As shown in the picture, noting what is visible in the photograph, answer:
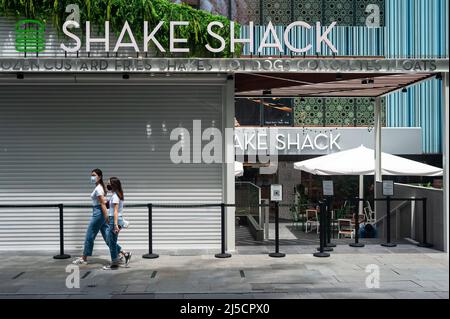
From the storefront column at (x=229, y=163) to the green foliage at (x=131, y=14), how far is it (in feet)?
3.30

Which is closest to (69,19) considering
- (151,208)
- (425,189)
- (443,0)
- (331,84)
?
(151,208)

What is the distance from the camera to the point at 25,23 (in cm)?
1281

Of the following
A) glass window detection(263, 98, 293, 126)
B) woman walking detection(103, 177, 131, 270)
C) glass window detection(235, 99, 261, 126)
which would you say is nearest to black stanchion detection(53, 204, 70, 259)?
woman walking detection(103, 177, 131, 270)

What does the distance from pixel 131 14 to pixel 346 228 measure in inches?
353

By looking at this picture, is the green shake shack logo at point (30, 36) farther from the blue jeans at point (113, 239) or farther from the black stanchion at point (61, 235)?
the blue jeans at point (113, 239)

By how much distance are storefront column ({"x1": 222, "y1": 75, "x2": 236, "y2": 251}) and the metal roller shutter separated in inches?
11.4

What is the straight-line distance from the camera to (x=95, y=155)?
12953 mm

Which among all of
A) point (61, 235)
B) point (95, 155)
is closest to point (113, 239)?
point (61, 235)

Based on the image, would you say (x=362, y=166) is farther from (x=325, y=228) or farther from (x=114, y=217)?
(x=114, y=217)

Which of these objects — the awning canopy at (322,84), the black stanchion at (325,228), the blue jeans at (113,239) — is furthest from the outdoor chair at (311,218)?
the blue jeans at (113,239)

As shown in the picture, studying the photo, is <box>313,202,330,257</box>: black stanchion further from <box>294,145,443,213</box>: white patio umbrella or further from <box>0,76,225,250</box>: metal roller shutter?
<box>294,145,443,213</box>: white patio umbrella

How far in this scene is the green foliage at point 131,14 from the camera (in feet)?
42.2
